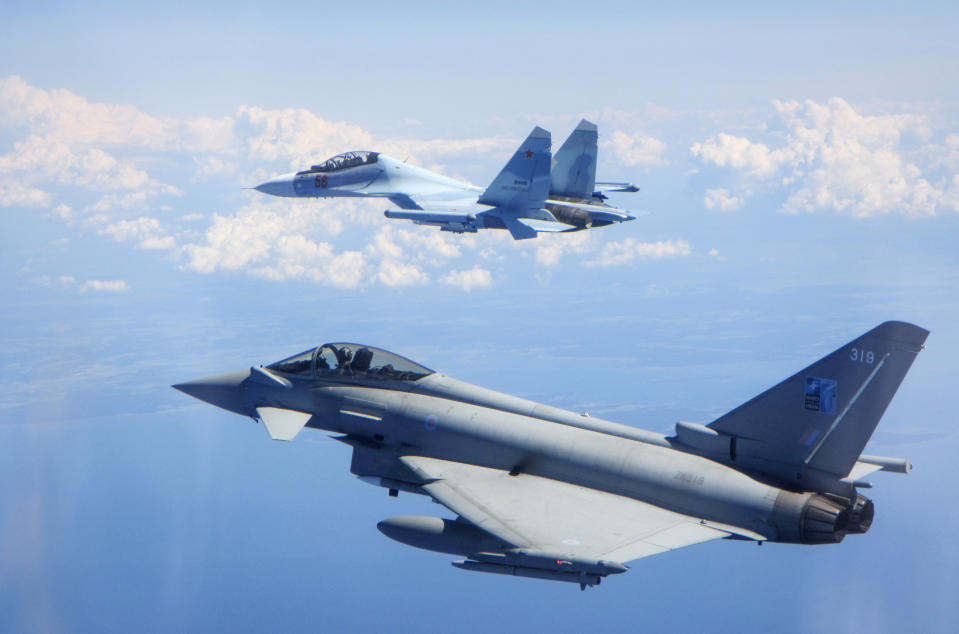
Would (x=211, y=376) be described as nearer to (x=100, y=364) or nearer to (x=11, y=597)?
(x=11, y=597)

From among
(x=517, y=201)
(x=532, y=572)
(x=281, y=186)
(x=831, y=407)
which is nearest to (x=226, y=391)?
(x=532, y=572)

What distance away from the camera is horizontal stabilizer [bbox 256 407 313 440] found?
19312 mm

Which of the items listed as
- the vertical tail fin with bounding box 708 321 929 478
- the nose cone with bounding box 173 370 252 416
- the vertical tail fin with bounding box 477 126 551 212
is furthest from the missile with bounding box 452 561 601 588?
the vertical tail fin with bounding box 477 126 551 212

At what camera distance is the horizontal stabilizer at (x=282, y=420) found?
1931cm

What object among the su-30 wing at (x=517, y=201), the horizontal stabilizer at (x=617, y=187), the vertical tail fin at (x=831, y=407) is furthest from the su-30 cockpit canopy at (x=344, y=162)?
the vertical tail fin at (x=831, y=407)

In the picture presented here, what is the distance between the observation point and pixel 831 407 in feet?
51.2

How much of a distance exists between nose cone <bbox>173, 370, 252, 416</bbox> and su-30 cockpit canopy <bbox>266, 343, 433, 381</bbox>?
3.26 feet

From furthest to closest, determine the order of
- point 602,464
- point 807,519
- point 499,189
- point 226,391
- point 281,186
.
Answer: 1. point 281,186
2. point 499,189
3. point 226,391
4. point 602,464
5. point 807,519

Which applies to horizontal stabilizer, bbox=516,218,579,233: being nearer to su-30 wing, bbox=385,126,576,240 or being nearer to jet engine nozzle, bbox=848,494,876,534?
su-30 wing, bbox=385,126,576,240

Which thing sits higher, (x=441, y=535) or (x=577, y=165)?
(x=577, y=165)

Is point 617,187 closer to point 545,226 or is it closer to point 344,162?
point 545,226

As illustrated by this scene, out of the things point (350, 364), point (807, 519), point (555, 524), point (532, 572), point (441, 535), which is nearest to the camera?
point (532, 572)

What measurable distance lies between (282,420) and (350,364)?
6.60 feet

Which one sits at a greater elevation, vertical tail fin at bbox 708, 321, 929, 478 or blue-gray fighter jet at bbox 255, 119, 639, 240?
blue-gray fighter jet at bbox 255, 119, 639, 240
